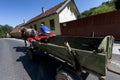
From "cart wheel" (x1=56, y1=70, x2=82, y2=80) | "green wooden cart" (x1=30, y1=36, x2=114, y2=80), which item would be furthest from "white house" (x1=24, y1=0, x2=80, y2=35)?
"cart wheel" (x1=56, y1=70, x2=82, y2=80)

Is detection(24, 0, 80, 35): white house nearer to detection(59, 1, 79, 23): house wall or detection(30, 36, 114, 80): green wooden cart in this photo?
detection(59, 1, 79, 23): house wall

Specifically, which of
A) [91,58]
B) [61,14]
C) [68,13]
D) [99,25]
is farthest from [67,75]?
[68,13]

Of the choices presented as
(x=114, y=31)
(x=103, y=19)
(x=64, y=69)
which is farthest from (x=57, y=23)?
(x=64, y=69)

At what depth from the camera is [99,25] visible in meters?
13.4

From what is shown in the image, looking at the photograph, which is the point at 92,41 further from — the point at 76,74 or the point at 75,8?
the point at 75,8

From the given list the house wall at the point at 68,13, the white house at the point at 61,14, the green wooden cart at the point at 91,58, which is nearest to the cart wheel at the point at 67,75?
the green wooden cart at the point at 91,58

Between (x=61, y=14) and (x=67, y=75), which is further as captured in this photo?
(x=61, y=14)

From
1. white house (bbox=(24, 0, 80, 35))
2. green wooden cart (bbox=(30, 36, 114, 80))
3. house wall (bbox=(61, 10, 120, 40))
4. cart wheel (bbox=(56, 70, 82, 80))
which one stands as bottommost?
cart wheel (bbox=(56, 70, 82, 80))

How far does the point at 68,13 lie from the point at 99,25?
9797 mm

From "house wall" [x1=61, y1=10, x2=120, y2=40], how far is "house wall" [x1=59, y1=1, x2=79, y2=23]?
3.76 m

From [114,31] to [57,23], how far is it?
402 inches

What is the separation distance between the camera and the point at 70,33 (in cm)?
1833

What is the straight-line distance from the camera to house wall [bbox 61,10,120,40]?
1184 centimetres

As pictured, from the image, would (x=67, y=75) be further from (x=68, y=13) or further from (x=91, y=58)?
(x=68, y=13)
